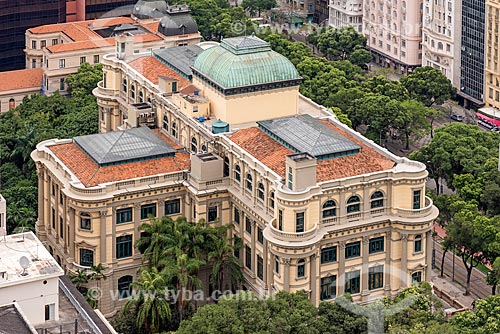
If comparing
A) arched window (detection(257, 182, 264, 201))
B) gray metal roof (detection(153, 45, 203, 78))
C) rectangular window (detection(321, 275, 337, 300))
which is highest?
gray metal roof (detection(153, 45, 203, 78))

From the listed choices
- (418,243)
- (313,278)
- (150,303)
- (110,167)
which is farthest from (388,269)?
(110,167)

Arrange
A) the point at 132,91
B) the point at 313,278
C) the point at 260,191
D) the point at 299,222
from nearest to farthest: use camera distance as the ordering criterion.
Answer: the point at 299,222 → the point at 313,278 → the point at 260,191 → the point at 132,91

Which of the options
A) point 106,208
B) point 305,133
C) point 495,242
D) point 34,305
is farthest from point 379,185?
point 34,305

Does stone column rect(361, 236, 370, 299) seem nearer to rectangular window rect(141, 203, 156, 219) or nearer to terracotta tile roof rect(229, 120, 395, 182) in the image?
terracotta tile roof rect(229, 120, 395, 182)

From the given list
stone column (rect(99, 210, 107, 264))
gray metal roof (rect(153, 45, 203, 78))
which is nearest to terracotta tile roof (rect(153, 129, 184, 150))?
gray metal roof (rect(153, 45, 203, 78))

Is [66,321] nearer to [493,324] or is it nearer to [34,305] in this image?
[34,305]

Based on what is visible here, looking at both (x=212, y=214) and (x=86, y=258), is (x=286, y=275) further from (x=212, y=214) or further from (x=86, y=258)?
(x=86, y=258)

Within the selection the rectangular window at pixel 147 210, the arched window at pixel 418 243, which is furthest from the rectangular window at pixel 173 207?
the arched window at pixel 418 243

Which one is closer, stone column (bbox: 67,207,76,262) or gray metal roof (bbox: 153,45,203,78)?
stone column (bbox: 67,207,76,262)
